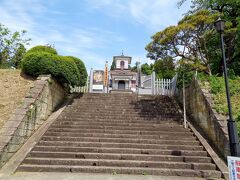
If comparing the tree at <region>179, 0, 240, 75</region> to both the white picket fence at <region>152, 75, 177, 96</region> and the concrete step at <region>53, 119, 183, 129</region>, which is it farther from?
the concrete step at <region>53, 119, 183, 129</region>

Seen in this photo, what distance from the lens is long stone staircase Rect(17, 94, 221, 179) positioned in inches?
245

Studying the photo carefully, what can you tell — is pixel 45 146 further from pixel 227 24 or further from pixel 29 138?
pixel 227 24

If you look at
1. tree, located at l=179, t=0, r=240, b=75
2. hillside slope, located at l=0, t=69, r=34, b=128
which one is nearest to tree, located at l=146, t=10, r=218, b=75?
tree, located at l=179, t=0, r=240, b=75

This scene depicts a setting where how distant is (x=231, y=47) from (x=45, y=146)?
423 inches

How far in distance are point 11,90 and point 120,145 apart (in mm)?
4940

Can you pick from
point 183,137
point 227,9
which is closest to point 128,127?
point 183,137

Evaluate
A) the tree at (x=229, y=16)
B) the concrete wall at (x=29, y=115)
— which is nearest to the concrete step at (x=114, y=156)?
A: the concrete wall at (x=29, y=115)

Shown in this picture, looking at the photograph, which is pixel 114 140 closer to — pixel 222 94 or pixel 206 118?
pixel 206 118

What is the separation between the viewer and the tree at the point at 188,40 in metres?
9.97

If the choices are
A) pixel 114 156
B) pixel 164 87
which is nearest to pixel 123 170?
pixel 114 156

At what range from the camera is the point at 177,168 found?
6.38 metres

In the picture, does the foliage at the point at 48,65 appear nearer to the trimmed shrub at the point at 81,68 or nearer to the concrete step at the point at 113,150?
the trimmed shrub at the point at 81,68

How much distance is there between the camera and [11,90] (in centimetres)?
898

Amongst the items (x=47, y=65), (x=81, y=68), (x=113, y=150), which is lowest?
(x=113, y=150)
